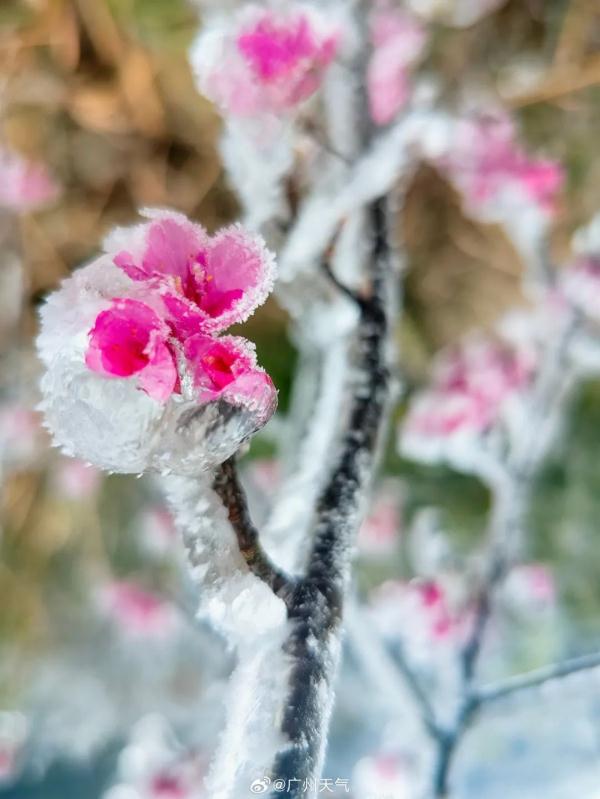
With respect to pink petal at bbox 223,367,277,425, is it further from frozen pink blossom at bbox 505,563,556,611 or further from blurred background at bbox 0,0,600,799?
frozen pink blossom at bbox 505,563,556,611

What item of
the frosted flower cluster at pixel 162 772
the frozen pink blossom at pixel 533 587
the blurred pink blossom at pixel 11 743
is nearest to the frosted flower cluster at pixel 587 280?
the frozen pink blossom at pixel 533 587

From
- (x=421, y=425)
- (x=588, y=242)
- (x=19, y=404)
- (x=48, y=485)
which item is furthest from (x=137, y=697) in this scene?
(x=588, y=242)

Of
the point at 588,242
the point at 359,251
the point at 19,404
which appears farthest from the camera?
the point at 19,404

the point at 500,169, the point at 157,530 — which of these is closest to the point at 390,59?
the point at 500,169

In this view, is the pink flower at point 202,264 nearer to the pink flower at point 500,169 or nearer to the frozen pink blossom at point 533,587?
the pink flower at point 500,169

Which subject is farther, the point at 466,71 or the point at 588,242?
the point at 466,71

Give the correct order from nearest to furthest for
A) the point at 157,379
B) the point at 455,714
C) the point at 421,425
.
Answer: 1. the point at 157,379
2. the point at 455,714
3. the point at 421,425

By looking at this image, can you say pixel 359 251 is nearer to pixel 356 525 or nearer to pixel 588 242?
pixel 356 525
